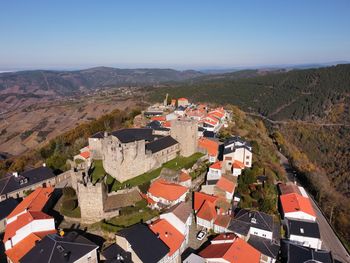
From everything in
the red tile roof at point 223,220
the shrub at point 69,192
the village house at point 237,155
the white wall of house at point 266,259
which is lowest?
the white wall of house at point 266,259

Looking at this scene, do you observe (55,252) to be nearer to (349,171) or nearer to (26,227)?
(26,227)

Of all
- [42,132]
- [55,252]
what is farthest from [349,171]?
[42,132]

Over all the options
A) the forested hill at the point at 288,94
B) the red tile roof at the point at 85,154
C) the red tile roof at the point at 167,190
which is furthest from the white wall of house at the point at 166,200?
the forested hill at the point at 288,94

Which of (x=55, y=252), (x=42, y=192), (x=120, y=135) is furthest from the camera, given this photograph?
(x=120, y=135)

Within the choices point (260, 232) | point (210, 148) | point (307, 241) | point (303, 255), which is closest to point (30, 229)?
point (260, 232)

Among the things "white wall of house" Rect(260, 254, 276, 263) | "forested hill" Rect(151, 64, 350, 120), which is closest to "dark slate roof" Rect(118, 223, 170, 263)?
"white wall of house" Rect(260, 254, 276, 263)

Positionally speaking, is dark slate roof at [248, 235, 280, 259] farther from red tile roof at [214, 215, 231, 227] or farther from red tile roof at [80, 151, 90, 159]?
red tile roof at [80, 151, 90, 159]

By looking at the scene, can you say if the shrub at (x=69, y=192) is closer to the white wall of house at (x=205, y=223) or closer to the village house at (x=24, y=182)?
the village house at (x=24, y=182)
